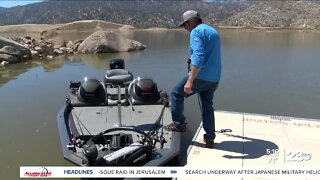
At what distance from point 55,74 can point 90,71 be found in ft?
4.91

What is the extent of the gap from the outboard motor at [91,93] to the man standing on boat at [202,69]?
2.03 m

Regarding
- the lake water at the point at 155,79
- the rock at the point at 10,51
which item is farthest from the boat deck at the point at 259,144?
the rock at the point at 10,51

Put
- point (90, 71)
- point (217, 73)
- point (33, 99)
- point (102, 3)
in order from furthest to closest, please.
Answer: point (102, 3) → point (90, 71) → point (33, 99) → point (217, 73)

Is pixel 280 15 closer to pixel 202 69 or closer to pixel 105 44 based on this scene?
pixel 105 44

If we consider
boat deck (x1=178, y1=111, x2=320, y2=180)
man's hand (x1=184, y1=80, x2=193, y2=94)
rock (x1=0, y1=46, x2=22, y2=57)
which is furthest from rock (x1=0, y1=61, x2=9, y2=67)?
man's hand (x1=184, y1=80, x2=193, y2=94)

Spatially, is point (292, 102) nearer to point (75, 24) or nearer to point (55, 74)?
point (55, 74)

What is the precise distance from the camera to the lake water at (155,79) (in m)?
6.80

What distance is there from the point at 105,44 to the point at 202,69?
17.8m

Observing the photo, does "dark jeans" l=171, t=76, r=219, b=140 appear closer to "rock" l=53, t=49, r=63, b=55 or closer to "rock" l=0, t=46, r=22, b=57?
"rock" l=0, t=46, r=22, b=57

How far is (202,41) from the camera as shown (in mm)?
5008

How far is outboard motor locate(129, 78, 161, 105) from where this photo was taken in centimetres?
710

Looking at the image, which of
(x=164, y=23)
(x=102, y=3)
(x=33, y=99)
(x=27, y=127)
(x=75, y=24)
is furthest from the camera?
(x=102, y=3)

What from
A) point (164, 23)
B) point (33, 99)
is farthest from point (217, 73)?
point (164, 23)

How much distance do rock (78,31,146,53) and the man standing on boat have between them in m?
17.4
